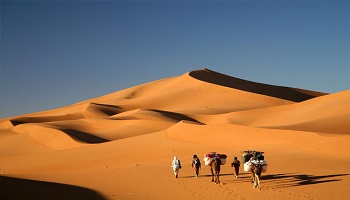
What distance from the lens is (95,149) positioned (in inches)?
1216

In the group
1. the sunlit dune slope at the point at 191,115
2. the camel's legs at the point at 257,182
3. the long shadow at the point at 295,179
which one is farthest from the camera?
the sunlit dune slope at the point at 191,115

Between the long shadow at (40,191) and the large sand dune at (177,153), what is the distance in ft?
0.11

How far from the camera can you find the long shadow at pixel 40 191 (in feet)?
42.0

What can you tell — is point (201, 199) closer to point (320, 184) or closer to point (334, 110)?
point (320, 184)

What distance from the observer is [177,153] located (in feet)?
87.8

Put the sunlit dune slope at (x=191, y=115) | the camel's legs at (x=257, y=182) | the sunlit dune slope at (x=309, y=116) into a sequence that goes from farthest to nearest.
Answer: the sunlit dune slope at (x=191, y=115) → the sunlit dune slope at (x=309, y=116) → the camel's legs at (x=257, y=182)

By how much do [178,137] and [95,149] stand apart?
5.80 metres

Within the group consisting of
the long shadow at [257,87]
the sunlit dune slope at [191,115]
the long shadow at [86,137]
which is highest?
the long shadow at [257,87]

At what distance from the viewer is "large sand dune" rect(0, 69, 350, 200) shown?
47.4 ft

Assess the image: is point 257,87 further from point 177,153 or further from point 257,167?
point 257,167

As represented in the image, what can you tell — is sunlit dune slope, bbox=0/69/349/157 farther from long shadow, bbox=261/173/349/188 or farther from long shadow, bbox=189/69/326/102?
long shadow, bbox=261/173/349/188

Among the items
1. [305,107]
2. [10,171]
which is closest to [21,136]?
[10,171]

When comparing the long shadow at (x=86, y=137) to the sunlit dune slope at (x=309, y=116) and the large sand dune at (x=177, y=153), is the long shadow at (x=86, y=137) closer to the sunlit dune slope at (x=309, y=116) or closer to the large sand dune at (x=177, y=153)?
the large sand dune at (x=177, y=153)

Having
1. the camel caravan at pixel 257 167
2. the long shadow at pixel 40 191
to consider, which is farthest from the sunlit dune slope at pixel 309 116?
the long shadow at pixel 40 191
